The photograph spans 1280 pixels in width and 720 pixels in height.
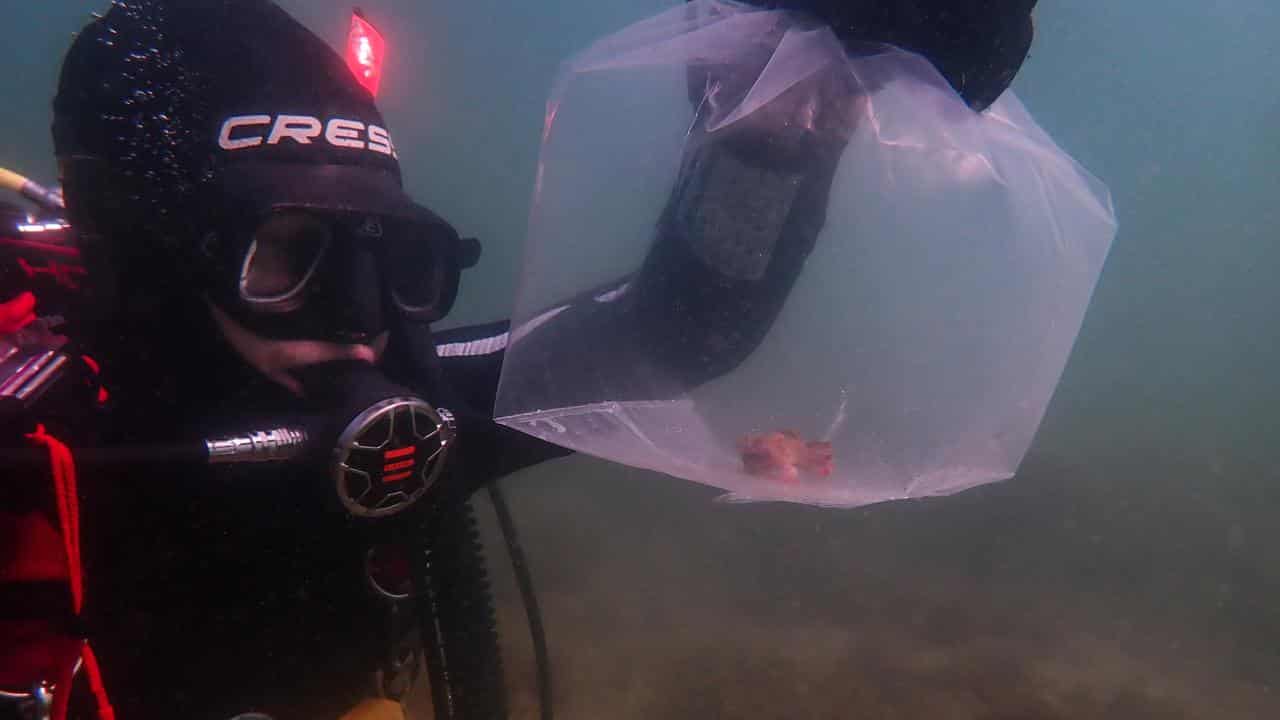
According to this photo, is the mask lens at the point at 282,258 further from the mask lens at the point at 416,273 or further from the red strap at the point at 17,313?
the red strap at the point at 17,313

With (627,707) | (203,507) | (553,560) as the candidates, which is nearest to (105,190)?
(203,507)

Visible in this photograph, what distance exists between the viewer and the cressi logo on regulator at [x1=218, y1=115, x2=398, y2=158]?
1.65 meters

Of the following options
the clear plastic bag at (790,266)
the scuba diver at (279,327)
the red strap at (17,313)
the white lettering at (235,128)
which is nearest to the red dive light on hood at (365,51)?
the scuba diver at (279,327)

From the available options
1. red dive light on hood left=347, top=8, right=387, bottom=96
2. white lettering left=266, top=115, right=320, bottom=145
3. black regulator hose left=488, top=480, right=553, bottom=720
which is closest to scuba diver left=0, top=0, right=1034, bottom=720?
white lettering left=266, top=115, right=320, bottom=145

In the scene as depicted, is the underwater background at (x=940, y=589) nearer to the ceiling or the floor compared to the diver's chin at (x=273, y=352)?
nearer to the floor

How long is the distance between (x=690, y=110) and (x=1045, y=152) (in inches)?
40.8

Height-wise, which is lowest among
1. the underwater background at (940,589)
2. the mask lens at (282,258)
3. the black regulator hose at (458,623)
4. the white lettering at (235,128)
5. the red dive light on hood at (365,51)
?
the underwater background at (940,589)

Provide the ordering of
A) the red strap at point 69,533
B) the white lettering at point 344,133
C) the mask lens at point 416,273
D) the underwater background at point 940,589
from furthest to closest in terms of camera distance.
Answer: the underwater background at point 940,589 < the mask lens at point 416,273 < the white lettering at point 344,133 < the red strap at point 69,533

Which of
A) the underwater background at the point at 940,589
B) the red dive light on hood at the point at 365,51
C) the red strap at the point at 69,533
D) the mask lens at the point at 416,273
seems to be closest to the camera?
the red strap at the point at 69,533

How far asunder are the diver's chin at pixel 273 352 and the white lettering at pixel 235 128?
409 mm

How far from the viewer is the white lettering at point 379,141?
1845 millimetres

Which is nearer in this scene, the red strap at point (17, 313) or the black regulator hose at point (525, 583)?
the red strap at point (17, 313)

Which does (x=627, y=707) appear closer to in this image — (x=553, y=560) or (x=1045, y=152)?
(x=553, y=560)

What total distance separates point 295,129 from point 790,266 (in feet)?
4.78
